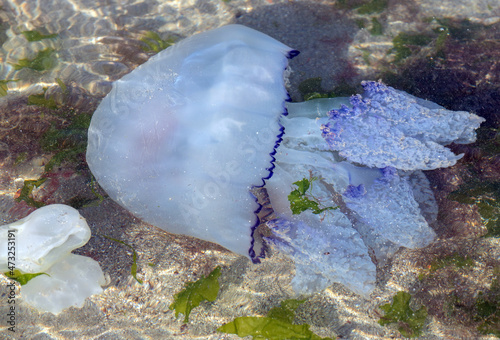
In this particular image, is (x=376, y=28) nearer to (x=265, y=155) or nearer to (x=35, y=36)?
(x=265, y=155)

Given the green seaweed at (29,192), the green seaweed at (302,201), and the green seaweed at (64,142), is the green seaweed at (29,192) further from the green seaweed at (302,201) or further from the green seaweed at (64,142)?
the green seaweed at (302,201)

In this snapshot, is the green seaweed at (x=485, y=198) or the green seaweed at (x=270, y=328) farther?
the green seaweed at (x=485, y=198)

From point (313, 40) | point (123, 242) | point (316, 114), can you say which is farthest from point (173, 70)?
point (313, 40)

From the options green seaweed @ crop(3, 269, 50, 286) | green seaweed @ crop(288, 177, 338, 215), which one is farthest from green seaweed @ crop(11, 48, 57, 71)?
green seaweed @ crop(288, 177, 338, 215)

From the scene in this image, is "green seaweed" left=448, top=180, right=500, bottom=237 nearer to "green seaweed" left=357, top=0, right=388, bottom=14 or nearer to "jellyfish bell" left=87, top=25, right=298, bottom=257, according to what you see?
"jellyfish bell" left=87, top=25, right=298, bottom=257

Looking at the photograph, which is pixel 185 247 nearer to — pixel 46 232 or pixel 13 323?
pixel 46 232

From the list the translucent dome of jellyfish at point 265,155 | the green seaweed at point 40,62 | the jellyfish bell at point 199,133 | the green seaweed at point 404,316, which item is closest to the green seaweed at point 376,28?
the translucent dome of jellyfish at point 265,155
